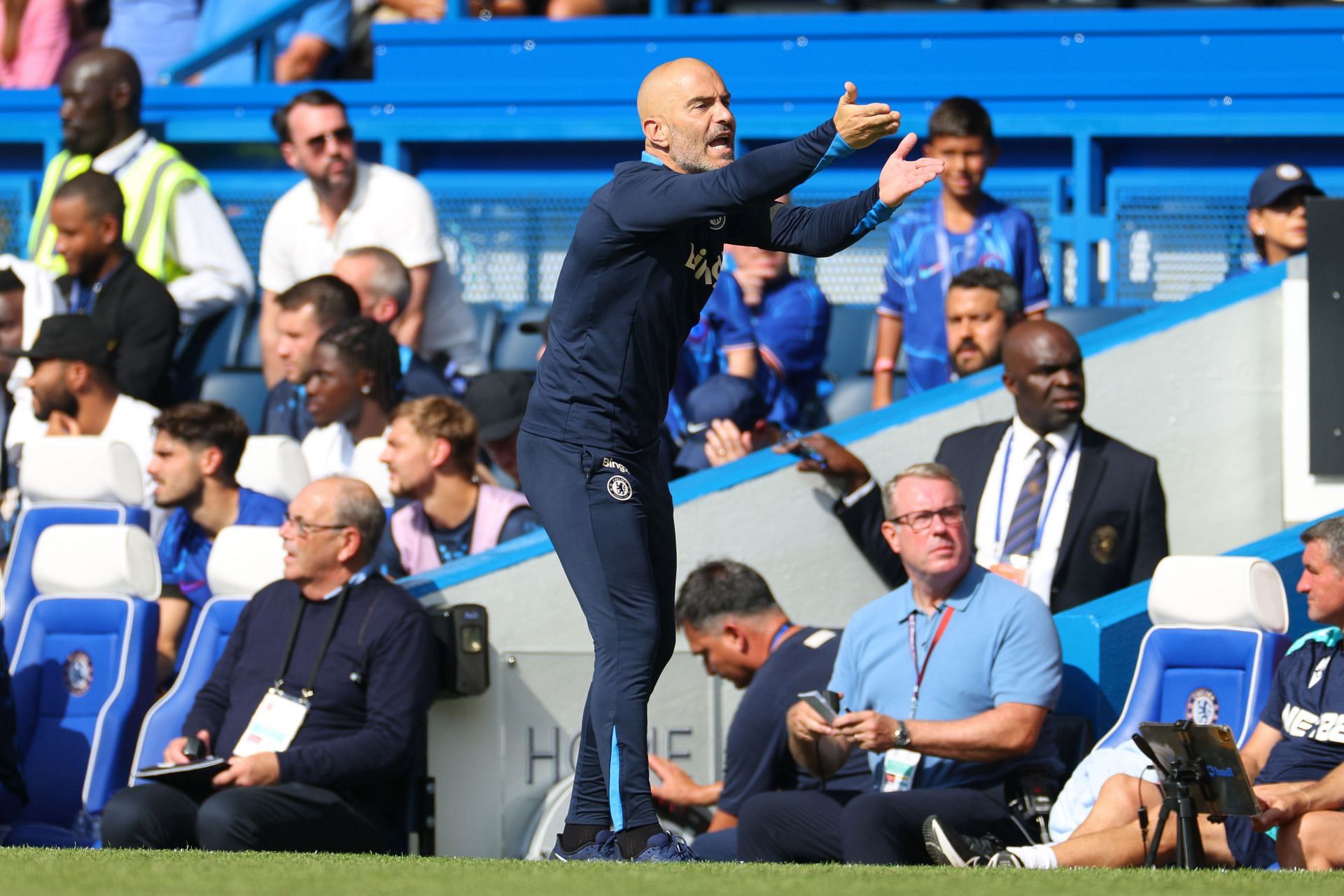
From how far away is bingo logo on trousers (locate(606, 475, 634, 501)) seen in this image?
4.66 metres

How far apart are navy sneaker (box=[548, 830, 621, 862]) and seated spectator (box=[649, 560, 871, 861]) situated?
1.44m

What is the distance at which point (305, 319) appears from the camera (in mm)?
8266

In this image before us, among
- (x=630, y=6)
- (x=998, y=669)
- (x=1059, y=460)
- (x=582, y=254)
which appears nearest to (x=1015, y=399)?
(x=1059, y=460)

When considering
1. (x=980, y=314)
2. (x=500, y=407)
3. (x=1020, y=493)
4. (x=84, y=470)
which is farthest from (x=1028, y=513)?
(x=84, y=470)

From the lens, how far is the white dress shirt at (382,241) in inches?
363

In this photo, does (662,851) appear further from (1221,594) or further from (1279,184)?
(1279,184)

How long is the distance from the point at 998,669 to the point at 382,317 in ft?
12.3

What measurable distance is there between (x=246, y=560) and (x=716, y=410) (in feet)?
6.40

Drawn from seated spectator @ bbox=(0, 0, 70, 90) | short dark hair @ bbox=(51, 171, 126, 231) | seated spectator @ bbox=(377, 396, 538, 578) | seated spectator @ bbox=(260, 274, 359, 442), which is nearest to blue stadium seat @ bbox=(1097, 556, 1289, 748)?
seated spectator @ bbox=(377, 396, 538, 578)

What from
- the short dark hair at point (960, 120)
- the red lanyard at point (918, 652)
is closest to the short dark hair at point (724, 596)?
the red lanyard at point (918, 652)

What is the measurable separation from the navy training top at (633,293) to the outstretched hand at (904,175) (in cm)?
5

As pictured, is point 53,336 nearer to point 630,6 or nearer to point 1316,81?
point 630,6

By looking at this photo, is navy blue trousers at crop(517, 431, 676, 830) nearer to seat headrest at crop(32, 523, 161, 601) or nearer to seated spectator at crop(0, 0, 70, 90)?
seat headrest at crop(32, 523, 161, 601)

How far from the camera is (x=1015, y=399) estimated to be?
703cm
